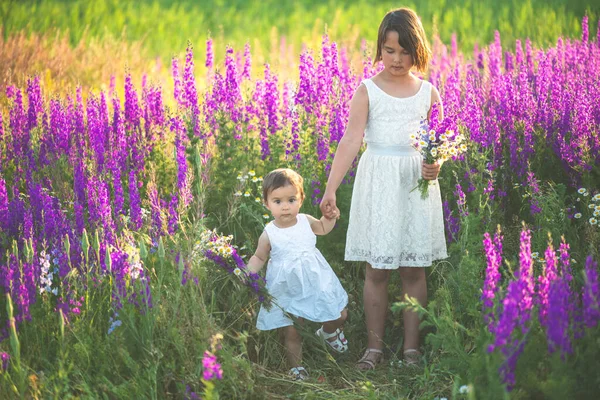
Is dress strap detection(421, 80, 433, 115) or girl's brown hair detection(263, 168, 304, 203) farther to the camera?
dress strap detection(421, 80, 433, 115)

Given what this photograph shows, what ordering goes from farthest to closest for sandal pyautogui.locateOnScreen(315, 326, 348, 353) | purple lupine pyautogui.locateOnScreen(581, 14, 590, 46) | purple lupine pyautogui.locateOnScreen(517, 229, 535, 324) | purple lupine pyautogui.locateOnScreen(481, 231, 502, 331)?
1. purple lupine pyautogui.locateOnScreen(581, 14, 590, 46)
2. sandal pyautogui.locateOnScreen(315, 326, 348, 353)
3. purple lupine pyautogui.locateOnScreen(481, 231, 502, 331)
4. purple lupine pyautogui.locateOnScreen(517, 229, 535, 324)

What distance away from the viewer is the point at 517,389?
2.53 meters

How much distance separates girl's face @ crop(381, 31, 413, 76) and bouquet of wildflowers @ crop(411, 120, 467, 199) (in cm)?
31

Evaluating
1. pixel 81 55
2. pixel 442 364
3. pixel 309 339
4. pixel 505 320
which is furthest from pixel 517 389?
pixel 81 55

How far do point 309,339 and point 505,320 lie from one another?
1518 mm

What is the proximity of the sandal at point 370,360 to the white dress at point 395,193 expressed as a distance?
47 centimetres

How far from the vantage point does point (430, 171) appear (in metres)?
3.51

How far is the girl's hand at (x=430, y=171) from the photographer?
3492 millimetres

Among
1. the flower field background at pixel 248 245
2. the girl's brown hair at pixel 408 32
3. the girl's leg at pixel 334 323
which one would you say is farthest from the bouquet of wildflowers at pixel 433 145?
the girl's leg at pixel 334 323

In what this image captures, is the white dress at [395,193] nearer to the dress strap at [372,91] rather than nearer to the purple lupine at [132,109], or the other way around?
the dress strap at [372,91]

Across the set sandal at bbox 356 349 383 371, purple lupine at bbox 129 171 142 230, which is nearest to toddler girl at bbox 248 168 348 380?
sandal at bbox 356 349 383 371

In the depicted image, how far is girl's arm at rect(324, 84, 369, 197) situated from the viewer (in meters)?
3.66

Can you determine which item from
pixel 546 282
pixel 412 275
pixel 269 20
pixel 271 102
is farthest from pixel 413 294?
pixel 269 20

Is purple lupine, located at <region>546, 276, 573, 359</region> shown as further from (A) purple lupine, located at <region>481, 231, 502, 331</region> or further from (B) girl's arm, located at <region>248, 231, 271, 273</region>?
(B) girl's arm, located at <region>248, 231, 271, 273</region>
